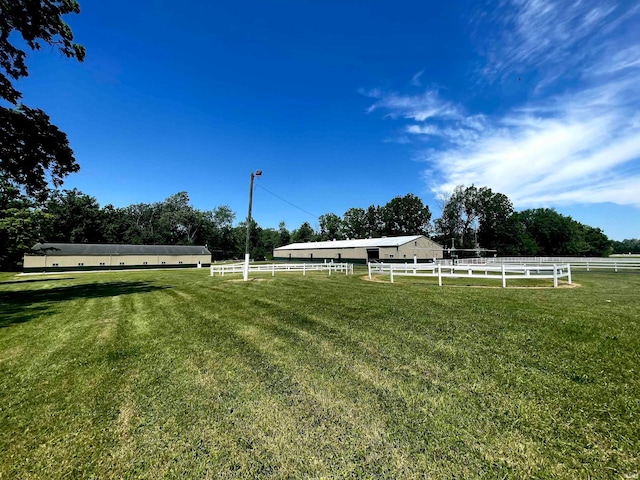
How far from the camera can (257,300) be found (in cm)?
1070

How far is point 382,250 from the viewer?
1822 inches

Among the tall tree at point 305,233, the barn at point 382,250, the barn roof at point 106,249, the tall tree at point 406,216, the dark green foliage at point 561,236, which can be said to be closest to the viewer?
the barn roof at point 106,249

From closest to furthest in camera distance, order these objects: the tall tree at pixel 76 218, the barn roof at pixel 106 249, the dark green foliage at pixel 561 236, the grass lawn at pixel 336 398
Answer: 1. the grass lawn at pixel 336 398
2. the barn roof at pixel 106 249
3. the tall tree at pixel 76 218
4. the dark green foliage at pixel 561 236

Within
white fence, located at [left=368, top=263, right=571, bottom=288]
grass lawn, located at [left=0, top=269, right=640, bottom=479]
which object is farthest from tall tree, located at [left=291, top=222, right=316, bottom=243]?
grass lawn, located at [left=0, top=269, right=640, bottom=479]

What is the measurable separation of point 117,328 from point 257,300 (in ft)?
14.2

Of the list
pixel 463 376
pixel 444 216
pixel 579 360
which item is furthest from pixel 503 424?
pixel 444 216

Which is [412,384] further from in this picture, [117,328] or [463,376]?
[117,328]

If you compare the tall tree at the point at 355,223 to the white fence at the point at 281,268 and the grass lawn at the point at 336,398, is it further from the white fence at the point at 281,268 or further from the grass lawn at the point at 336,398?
the grass lawn at the point at 336,398

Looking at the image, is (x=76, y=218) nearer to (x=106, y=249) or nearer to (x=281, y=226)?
(x=106, y=249)

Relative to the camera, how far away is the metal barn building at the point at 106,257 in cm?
4231

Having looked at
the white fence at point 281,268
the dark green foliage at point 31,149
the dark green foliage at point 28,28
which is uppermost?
the dark green foliage at point 28,28

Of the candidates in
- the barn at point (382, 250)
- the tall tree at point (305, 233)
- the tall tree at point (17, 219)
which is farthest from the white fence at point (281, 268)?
the tall tree at point (305, 233)

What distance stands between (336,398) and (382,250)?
4357 cm

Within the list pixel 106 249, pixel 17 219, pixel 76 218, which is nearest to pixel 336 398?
pixel 17 219
